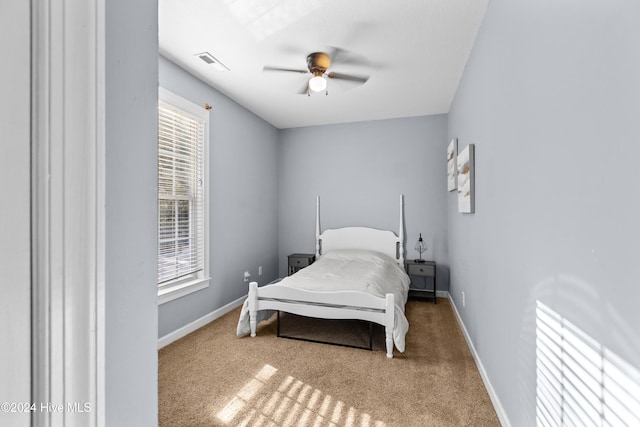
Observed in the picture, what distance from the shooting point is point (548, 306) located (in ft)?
3.76

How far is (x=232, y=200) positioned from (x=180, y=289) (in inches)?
46.3

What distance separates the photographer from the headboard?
13.7 ft

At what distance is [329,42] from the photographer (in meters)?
2.36

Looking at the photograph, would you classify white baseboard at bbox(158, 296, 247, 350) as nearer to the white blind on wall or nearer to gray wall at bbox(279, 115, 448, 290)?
the white blind on wall

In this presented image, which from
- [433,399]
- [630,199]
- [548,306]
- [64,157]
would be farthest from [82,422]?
[433,399]

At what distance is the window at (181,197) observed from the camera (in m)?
2.69

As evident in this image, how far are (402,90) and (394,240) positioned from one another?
190 centimetres

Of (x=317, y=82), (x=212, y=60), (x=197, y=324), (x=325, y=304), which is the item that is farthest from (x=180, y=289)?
(x=317, y=82)

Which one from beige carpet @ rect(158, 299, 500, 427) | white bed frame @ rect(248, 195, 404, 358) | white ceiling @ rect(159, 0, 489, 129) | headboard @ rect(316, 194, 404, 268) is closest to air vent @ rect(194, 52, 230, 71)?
white ceiling @ rect(159, 0, 489, 129)

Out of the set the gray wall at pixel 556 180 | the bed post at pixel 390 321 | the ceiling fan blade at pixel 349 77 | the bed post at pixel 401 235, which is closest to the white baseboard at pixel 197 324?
the bed post at pixel 390 321

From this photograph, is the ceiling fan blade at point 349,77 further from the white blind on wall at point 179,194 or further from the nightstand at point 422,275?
the nightstand at point 422,275

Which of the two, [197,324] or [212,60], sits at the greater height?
[212,60]

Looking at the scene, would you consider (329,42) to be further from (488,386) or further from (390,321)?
(488,386)

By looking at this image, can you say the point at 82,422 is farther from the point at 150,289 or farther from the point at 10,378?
the point at 150,289
